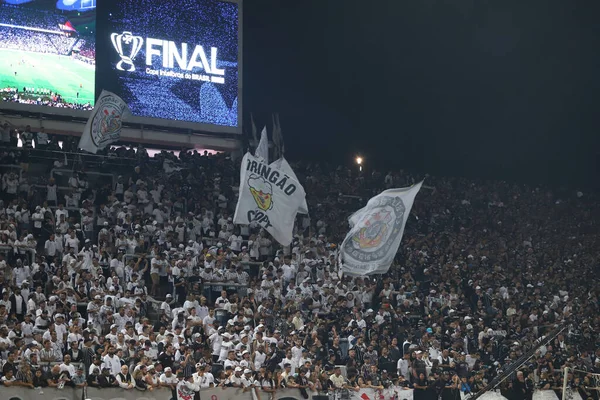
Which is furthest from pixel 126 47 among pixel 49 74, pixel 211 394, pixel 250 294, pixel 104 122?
pixel 211 394

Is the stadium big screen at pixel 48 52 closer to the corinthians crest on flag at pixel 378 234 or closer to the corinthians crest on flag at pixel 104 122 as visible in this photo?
the corinthians crest on flag at pixel 104 122

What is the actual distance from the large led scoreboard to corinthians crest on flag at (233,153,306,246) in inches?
425

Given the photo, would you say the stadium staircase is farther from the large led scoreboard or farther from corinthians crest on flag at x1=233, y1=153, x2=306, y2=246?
the large led scoreboard

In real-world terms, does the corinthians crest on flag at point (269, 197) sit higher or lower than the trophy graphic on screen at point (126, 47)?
lower

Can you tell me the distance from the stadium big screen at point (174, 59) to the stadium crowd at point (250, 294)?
2384 mm

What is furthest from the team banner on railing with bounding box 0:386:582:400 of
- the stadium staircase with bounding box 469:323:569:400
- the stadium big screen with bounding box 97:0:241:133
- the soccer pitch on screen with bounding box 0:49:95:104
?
the soccer pitch on screen with bounding box 0:49:95:104

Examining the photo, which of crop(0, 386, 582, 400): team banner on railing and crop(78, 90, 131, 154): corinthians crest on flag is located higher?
crop(78, 90, 131, 154): corinthians crest on flag

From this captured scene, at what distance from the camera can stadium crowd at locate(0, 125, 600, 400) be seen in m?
21.8

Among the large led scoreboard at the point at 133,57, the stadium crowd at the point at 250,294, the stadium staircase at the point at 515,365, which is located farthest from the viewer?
the large led scoreboard at the point at 133,57

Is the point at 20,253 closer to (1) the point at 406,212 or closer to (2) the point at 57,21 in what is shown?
(1) the point at 406,212

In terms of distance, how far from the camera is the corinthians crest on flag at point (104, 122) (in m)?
28.6

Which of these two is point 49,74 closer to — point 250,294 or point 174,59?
point 174,59

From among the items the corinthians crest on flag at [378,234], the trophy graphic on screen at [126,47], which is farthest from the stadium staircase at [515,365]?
the trophy graphic on screen at [126,47]

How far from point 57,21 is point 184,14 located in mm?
4696
